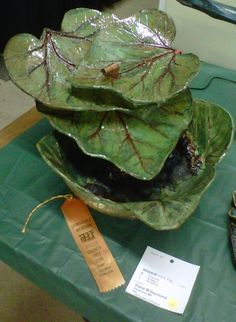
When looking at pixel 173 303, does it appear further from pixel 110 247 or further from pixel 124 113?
pixel 124 113

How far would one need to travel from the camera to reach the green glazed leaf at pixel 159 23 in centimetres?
64

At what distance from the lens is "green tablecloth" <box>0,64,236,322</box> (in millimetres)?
615

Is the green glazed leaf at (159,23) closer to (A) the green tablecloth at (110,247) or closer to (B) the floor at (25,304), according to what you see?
(A) the green tablecloth at (110,247)

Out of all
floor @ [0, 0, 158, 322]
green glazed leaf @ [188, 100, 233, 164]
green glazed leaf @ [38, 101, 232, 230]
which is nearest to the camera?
green glazed leaf @ [38, 101, 232, 230]

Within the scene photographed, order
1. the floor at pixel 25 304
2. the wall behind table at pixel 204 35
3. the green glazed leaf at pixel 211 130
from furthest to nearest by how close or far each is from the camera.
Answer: the wall behind table at pixel 204 35 → the floor at pixel 25 304 → the green glazed leaf at pixel 211 130

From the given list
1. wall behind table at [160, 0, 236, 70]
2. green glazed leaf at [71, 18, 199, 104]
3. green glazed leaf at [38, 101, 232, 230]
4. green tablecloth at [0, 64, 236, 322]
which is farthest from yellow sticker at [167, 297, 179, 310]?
wall behind table at [160, 0, 236, 70]

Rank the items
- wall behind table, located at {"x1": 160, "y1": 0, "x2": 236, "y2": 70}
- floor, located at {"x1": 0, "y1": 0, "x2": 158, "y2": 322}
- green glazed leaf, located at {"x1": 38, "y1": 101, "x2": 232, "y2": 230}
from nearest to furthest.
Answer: green glazed leaf, located at {"x1": 38, "y1": 101, "x2": 232, "y2": 230}
floor, located at {"x1": 0, "y1": 0, "x2": 158, "y2": 322}
wall behind table, located at {"x1": 160, "y1": 0, "x2": 236, "y2": 70}

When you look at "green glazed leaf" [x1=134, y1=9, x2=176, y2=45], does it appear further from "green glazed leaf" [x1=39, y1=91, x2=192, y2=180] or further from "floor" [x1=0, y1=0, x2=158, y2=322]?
"floor" [x1=0, y1=0, x2=158, y2=322]

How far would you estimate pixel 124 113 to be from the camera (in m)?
0.59

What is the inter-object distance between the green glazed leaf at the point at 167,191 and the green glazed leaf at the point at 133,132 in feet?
0.18

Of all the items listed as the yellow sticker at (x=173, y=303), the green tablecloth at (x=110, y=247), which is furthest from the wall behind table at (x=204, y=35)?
the yellow sticker at (x=173, y=303)

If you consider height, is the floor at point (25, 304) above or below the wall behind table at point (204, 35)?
→ below

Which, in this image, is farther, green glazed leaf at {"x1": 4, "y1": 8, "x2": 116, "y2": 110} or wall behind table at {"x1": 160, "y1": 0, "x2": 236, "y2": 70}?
wall behind table at {"x1": 160, "y1": 0, "x2": 236, "y2": 70}

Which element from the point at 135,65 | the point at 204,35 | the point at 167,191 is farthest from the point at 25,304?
the point at 204,35
